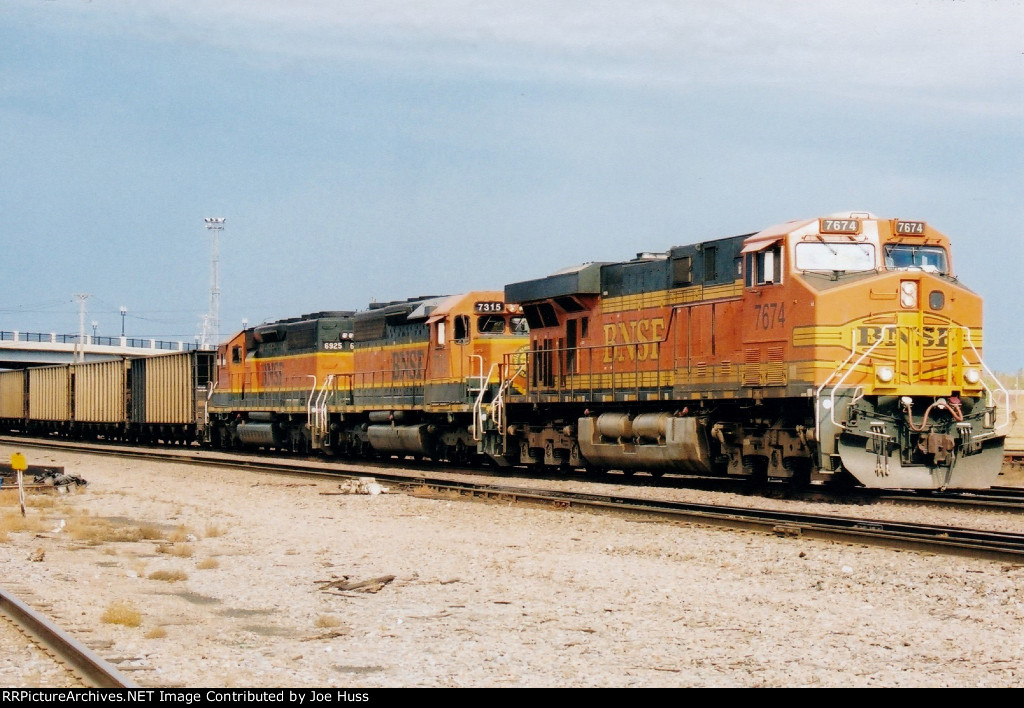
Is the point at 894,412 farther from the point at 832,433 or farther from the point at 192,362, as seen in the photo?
the point at 192,362

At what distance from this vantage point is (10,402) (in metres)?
61.2

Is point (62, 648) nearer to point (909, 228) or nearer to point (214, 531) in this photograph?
point (214, 531)

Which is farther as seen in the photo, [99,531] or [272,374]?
[272,374]

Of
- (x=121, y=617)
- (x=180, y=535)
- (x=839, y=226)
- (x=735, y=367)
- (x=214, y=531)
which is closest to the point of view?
(x=121, y=617)

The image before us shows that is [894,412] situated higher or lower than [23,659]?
higher

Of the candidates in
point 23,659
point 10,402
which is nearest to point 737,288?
point 23,659

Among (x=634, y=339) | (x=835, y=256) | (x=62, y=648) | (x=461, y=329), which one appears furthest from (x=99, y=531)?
(x=461, y=329)

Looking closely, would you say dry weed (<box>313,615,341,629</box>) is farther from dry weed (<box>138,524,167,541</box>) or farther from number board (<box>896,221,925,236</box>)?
number board (<box>896,221,925,236</box>)

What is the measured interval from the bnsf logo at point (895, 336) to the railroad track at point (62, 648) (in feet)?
37.2

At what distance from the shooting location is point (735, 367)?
18.2 m

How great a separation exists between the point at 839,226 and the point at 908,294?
1298 mm

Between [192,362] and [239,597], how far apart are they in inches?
1261

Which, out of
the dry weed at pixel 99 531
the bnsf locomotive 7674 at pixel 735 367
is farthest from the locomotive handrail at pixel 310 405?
the dry weed at pixel 99 531

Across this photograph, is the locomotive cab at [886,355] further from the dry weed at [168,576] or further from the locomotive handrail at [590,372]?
the dry weed at [168,576]
